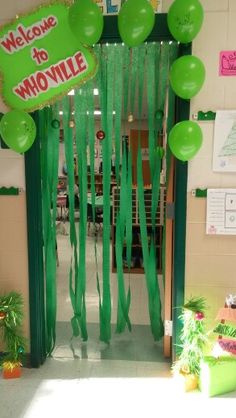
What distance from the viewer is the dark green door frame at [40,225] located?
259 centimetres

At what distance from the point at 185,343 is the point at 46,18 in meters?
2.39

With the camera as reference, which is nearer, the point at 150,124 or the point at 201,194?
the point at 201,194

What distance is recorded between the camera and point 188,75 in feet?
7.54

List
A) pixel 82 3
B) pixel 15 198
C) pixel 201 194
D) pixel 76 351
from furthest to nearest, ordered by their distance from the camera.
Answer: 1. pixel 76 351
2. pixel 15 198
3. pixel 201 194
4. pixel 82 3

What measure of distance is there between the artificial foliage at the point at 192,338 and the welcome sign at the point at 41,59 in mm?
1755

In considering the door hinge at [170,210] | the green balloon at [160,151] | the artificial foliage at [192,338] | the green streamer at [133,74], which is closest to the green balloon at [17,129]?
the green streamer at [133,74]

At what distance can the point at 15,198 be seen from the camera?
287cm

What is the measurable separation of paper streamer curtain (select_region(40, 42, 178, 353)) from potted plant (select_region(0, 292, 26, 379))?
1.14 ft

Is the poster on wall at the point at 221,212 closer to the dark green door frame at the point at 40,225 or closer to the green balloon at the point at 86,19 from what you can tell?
the dark green door frame at the point at 40,225

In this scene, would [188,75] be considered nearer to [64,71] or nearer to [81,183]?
[64,71]

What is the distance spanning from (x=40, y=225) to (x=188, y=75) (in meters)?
1.49

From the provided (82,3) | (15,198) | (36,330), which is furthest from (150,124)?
(36,330)

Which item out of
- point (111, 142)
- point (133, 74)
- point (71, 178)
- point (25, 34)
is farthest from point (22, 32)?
point (71, 178)

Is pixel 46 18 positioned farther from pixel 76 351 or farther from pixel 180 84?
pixel 76 351
